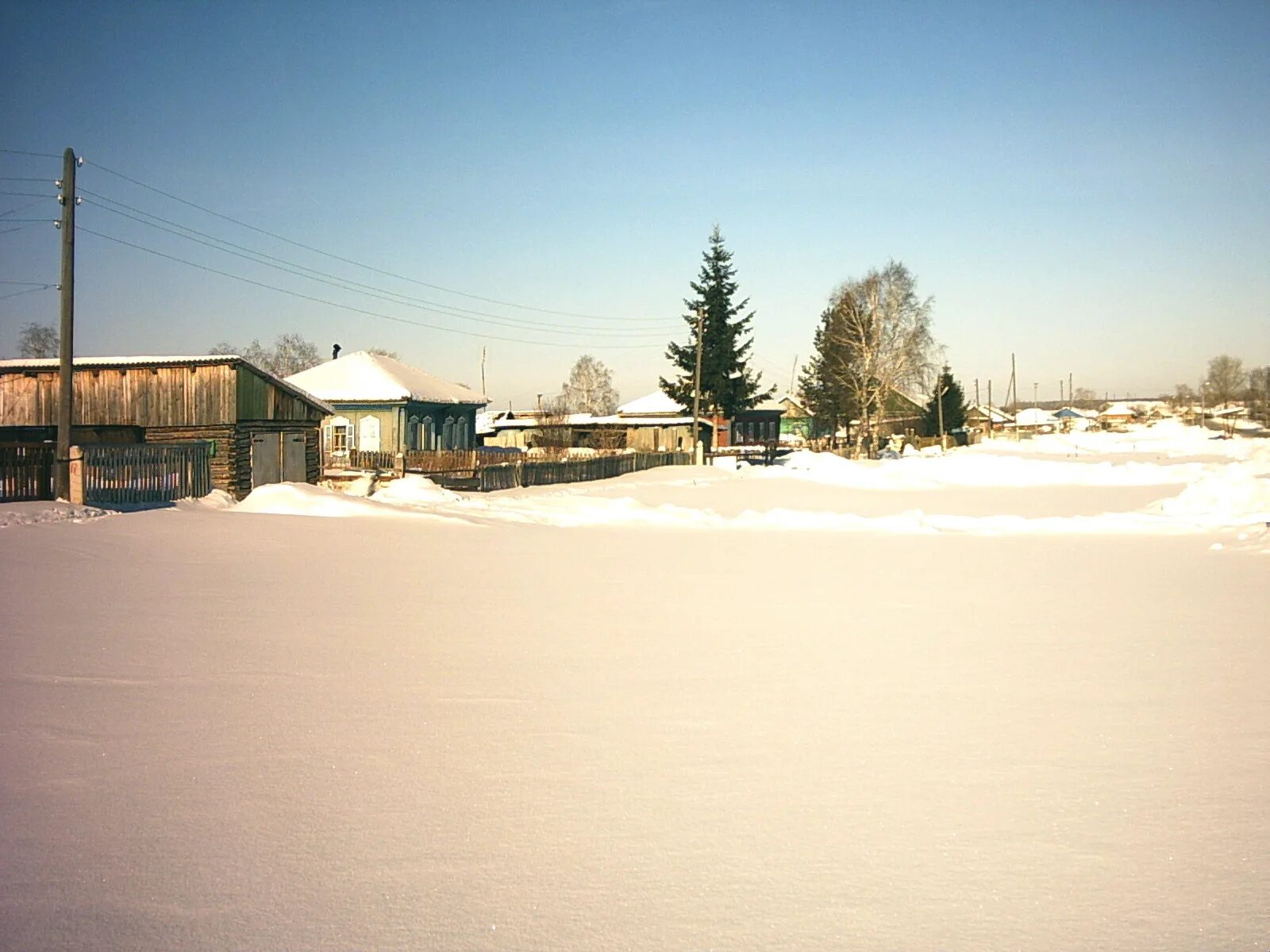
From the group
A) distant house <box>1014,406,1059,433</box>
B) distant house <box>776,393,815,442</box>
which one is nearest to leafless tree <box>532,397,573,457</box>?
distant house <box>776,393,815,442</box>

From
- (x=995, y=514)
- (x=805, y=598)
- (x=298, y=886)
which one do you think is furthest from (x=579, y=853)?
(x=995, y=514)

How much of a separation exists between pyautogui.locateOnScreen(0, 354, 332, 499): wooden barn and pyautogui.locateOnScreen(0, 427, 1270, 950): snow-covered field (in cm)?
1661

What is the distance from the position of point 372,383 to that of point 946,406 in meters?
60.7

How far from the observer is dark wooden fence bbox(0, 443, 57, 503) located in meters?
21.7

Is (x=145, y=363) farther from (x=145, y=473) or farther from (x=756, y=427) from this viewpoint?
(x=756, y=427)

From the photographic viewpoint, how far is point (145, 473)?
24.3 meters

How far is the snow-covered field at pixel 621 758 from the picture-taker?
14.9 feet

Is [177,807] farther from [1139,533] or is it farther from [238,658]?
[1139,533]

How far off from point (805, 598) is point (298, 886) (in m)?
9.27

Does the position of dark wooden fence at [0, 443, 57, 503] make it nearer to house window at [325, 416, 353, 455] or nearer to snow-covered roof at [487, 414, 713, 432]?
house window at [325, 416, 353, 455]

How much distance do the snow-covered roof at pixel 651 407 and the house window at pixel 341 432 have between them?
29868 millimetres

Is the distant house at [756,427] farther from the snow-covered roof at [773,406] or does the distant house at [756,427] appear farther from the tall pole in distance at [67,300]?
the tall pole in distance at [67,300]

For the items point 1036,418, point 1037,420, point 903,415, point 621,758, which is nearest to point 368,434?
point 621,758

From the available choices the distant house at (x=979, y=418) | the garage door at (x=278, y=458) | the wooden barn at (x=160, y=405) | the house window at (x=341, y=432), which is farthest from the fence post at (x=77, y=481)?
the distant house at (x=979, y=418)
